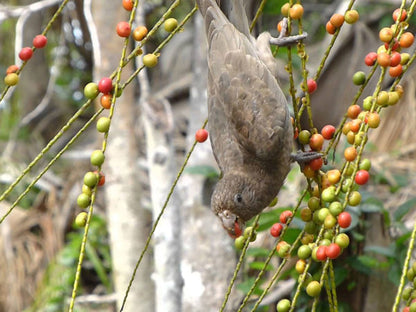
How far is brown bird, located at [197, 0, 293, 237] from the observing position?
7.55 ft

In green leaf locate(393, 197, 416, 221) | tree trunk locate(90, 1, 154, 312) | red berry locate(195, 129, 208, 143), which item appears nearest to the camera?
red berry locate(195, 129, 208, 143)

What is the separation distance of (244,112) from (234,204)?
351mm

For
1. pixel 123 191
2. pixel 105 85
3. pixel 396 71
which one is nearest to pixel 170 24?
pixel 105 85

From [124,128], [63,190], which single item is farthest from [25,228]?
[124,128]

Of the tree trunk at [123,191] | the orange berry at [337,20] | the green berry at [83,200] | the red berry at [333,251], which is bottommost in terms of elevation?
the tree trunk at [123,191]

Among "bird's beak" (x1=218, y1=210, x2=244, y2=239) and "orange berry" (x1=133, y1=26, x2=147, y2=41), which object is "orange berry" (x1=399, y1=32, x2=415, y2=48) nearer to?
"orange berry" (x1=133, y1=26, x2=147, y2=41)

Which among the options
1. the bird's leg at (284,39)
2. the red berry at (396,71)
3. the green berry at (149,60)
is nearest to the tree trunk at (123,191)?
the bird's leg at (284,39)

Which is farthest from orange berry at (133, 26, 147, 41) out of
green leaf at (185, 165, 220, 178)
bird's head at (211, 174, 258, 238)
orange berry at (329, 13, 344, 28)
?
green leaf at (185, 165, 220, 178)

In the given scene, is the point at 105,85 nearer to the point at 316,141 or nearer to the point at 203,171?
the point at 316,141

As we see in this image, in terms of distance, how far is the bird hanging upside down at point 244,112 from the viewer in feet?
7.55

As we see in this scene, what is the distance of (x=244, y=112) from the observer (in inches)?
93.5

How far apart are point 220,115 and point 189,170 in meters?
0.66

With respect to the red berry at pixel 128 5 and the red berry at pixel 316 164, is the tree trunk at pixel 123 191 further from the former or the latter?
the red berry at pixel 316 164

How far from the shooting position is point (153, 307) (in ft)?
11.0
